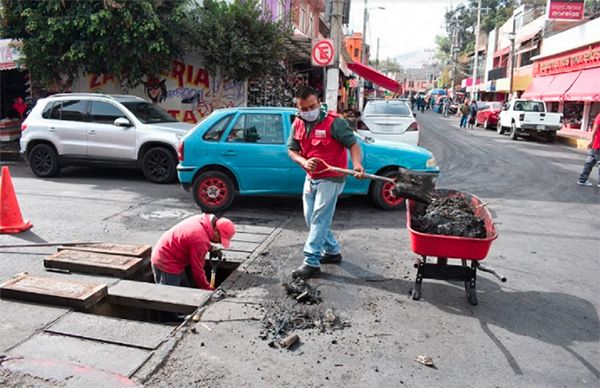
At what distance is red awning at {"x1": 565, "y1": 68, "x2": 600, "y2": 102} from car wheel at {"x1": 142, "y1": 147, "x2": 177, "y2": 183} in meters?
18.8

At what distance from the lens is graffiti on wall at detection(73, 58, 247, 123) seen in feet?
51.7

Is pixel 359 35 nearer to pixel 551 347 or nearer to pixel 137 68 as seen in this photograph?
pixel 137 68

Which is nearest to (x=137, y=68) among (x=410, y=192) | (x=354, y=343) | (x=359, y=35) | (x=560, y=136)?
(x=410, y=192)

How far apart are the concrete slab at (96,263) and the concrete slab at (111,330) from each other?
913 millimetres

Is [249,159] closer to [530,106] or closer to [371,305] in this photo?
[371,305]

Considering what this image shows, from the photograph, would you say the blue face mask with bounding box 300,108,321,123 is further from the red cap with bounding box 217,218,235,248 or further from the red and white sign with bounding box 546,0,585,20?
the red and white sign with bounding box 546,0,585,20

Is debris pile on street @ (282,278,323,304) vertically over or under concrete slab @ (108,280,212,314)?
over

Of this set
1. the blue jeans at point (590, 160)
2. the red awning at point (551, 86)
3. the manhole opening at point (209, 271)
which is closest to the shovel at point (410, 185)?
the manhole opening at point (209, 271)

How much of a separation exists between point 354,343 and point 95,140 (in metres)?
8.64

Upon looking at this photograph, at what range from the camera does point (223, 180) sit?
8.06m

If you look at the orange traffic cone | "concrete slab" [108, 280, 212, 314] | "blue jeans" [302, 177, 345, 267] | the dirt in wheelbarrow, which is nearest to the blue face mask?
"blue jeans" [302, 177, 345, 267]

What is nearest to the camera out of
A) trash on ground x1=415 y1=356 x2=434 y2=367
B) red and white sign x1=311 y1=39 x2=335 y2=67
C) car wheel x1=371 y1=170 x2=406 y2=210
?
trash on ground x1=415 y1=356 x2=434 y2=367

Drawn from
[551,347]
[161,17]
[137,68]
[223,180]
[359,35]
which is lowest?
[551,347]

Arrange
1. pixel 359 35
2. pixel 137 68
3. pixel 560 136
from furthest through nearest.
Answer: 1. pixel 359 35
2. pixel 560 136
3. pixel 137 68
